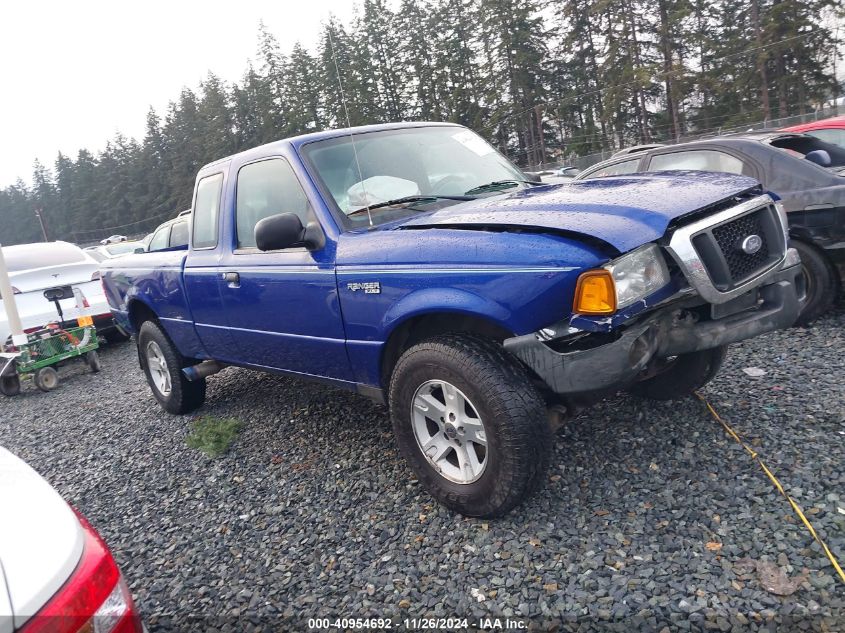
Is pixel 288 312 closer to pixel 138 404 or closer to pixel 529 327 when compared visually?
pixel 529 327

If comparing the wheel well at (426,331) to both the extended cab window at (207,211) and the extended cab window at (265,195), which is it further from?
the extended cab window at (207,211)

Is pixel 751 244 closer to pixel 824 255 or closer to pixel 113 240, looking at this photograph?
pixel 824 255

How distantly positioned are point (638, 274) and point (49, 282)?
7.99m

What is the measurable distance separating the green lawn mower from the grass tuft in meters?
3.51

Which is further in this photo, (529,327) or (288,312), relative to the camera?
(288,312)

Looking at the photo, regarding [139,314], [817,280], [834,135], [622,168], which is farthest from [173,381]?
[834,135]

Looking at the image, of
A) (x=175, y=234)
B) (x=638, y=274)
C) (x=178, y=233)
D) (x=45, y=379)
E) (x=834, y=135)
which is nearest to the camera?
(x=638, y=274)

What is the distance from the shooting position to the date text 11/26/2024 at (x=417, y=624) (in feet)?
7.02

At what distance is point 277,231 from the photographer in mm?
2936

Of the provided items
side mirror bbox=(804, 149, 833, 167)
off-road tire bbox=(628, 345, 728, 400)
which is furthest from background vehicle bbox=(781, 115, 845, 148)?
off-road tire bbox=(628, 345, 728, 400)

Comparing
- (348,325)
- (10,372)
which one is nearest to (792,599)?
(348,325)

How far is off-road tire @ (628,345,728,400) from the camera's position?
128 inches

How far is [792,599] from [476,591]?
113cm

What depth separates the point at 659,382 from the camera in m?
3.53
